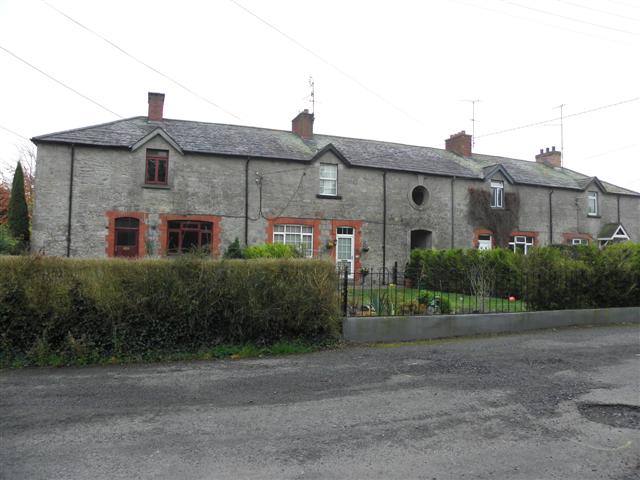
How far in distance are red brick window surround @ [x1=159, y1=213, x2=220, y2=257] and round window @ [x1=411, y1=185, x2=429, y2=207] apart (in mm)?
10112

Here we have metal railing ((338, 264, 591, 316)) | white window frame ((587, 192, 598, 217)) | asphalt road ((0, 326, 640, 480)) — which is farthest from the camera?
white window frame ((587, 192, 598, 217))

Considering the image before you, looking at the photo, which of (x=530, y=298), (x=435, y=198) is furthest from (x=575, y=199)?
(x=530, y=298)

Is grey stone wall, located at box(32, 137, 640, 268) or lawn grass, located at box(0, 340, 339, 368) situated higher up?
grey stone wall, located at box(32, 137, 640, 268)

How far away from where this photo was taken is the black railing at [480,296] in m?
9.90

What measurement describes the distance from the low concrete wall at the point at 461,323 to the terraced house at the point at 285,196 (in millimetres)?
6168

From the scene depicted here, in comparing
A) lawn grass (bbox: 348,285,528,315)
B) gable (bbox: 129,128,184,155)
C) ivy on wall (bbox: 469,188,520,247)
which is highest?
gable (bbox: 129,128,184,155)

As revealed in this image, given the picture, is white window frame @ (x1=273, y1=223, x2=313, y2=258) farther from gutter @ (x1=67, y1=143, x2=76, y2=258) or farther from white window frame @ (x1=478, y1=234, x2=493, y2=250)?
white window frame @ (x1=478, y1=234, x2=493, y2=250)

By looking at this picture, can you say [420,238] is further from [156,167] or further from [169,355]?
[169,355]

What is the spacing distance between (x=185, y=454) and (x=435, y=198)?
21.3 m

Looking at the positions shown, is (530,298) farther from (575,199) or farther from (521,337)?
(575,199)

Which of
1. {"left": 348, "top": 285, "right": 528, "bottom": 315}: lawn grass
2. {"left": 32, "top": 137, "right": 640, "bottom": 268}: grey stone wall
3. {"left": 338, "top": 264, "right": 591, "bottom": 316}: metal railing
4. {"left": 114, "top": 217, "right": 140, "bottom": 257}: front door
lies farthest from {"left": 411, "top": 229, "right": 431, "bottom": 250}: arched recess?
{"left": 114, "top": 217, "right": 140, "bottom": 257}: front door

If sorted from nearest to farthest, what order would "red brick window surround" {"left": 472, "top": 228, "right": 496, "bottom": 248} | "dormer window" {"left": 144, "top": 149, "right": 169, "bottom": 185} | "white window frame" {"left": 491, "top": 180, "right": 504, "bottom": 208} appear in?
"dormer window" {"left": 144, "top": 149, "right": 169, "bottom": 185} → "red brick window surround" {"left": 472, "top": 228, "right": 496, "bottom": 248} → "white window frame" {"left": 491, "top": 180, "right": 504, "bottom": 208}

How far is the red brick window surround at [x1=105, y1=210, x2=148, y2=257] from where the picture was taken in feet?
60.3

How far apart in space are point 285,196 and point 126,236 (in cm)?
696
